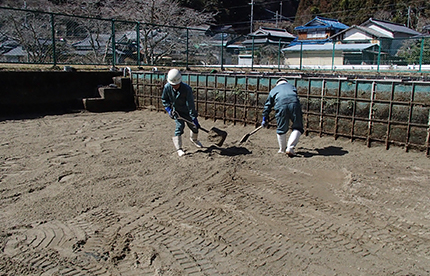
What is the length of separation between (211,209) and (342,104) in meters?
4.79

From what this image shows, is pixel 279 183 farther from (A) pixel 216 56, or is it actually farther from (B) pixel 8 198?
(A) pixel 216 56

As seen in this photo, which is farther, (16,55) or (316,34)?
(316,34)

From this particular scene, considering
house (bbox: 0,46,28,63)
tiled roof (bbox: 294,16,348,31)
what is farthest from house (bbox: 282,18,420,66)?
house (bbox: 0,46,28,63)

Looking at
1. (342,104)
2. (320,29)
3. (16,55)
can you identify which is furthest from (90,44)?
(320,29)

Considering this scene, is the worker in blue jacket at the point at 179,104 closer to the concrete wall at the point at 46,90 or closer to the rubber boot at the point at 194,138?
the rubber boot at the point at 194,138

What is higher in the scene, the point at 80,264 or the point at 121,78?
the point at 121,78

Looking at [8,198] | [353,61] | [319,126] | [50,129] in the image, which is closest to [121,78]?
[50,129]

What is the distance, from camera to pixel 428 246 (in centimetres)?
373

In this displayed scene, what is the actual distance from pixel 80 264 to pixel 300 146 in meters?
5.40

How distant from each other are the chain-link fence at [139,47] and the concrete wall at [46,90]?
1.10 meters

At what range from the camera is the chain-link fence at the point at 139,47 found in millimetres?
14102

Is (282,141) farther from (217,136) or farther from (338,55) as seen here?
(338,55)

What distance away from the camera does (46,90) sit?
446 inches

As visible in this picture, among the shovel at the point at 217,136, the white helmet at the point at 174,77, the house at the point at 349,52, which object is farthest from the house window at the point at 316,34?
the white helmet at the point at 174,77
